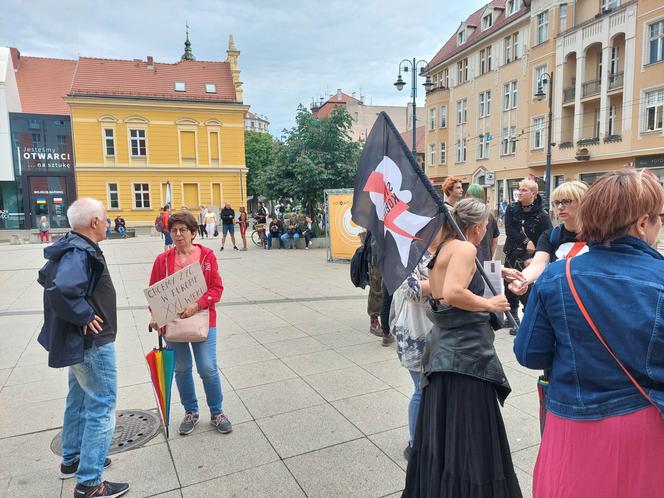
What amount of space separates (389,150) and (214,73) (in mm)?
41258

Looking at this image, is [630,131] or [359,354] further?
[630,131]

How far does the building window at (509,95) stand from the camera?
34969 millimetres

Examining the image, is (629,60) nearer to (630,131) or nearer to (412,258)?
(630,131)

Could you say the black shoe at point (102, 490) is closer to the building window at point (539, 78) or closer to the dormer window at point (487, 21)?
the building window at point (539, 78)

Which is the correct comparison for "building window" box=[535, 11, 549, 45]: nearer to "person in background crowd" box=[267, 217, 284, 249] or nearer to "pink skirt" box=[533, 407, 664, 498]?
"person in background crowd" box=[267, 217, 284, 249]

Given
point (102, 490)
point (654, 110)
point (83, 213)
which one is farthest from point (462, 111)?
point (102, 490)

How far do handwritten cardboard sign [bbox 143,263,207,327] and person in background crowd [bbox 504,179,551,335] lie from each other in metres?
3.62

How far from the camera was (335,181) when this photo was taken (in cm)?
1819

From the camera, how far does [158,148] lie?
123 feet

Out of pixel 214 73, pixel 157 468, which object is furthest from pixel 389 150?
pixel 214 73

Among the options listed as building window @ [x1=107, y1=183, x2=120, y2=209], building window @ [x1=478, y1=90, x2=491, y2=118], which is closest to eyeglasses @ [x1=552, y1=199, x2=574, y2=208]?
building window @ [x1=478, y1=90, x2=491, y2=118]

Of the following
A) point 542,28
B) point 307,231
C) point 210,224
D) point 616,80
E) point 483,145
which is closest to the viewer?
point 307,231

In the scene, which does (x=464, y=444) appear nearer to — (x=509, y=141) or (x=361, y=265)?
(x=361, y=265)

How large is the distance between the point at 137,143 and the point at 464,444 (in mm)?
39508
